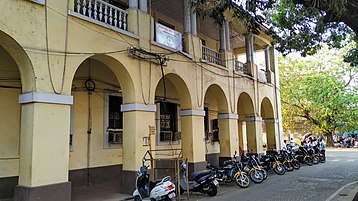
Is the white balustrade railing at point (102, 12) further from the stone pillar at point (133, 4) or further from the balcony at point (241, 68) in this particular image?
the balcony at point (241, 68)

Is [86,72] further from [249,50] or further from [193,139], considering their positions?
[249,50]

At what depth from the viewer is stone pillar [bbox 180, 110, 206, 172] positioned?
1047 centimetres

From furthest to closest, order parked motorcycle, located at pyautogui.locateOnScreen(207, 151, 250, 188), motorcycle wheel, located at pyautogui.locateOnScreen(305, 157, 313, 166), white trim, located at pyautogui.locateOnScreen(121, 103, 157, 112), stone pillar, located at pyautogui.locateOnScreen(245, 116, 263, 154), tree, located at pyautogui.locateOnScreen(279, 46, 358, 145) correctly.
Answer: tree, located at pyautogui.locateOnScreen(279, 46, 358, 145) < motorcycle wheel, located at pyautogui.locateOnScreen(305, 157, 313, 166) < stone pillar, located at pyautogui.locateOnScreen(245, 116, 263, 154) < parked motorcycle, located at pyautogui.locateOnScreen(207, 151, 250, 188) < white trim, located at pyautogui.locateOnScreen(121, 103, 157, 112)

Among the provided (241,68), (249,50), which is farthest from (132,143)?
(249,50)

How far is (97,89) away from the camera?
1024 centimetres

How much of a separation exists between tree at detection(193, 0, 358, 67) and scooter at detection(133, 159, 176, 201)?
416cm

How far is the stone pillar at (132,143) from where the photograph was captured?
8227 mm

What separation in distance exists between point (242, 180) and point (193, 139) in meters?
2.15

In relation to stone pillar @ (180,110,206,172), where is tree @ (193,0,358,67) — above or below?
above

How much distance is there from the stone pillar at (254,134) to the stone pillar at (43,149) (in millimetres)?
10388

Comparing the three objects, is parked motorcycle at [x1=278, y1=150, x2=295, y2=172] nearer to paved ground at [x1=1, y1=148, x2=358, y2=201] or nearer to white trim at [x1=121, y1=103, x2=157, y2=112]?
paved ground at [x1=1, y1=148, x2=358, y2=201]

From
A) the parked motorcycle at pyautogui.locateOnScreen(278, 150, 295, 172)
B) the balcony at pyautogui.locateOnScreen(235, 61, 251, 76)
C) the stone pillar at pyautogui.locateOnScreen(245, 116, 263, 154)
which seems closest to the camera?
the parked motorcycle at pyautogui.locateOnScreen(278, 150, 295, 172)

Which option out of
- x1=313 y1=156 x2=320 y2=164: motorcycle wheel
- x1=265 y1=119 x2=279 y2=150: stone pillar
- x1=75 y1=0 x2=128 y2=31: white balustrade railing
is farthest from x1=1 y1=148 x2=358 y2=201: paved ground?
x1=265 y1=119 x2=279 y2=150: stone pillar

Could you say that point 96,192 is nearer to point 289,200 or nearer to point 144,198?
point 144,198
